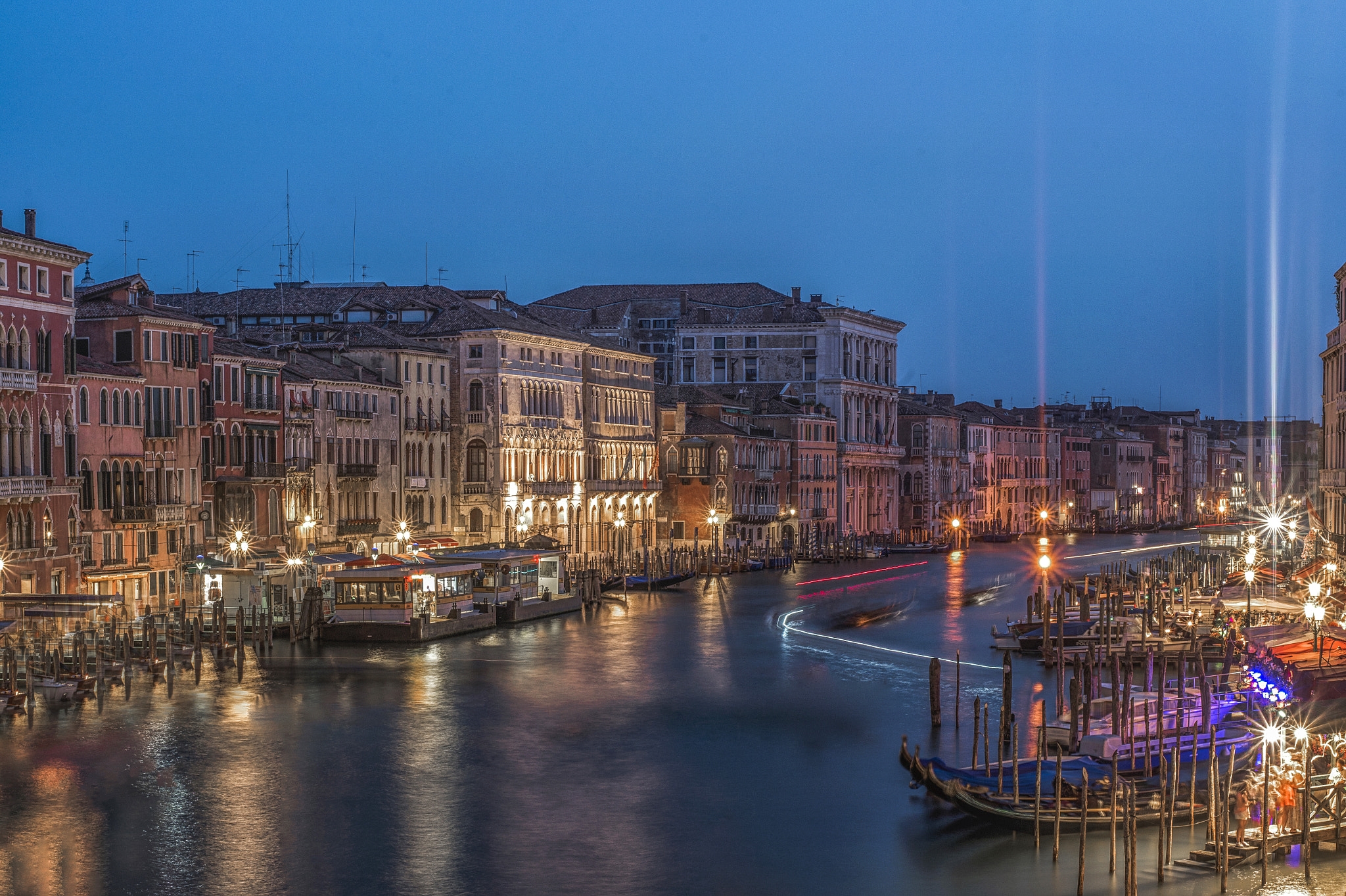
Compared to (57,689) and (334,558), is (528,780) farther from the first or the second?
(334,558)

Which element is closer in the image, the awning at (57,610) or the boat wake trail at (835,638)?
the awning at (57,610)

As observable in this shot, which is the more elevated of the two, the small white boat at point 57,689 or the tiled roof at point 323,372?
the tiled roof at point 323,372

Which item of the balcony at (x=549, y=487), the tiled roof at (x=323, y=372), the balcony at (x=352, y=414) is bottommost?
the balcony at (x=549, y=487)

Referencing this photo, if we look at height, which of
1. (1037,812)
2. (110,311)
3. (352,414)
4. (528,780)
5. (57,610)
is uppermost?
(110,311)

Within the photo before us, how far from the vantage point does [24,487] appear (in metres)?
36.6

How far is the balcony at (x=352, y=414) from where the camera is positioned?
51312mm

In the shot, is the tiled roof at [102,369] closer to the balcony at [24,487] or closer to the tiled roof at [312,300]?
the balcony at [24,487]

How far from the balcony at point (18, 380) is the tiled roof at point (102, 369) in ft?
10.1

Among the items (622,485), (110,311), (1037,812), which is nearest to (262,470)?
(110,311)

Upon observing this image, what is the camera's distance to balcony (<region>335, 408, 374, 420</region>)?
5131 centimetres

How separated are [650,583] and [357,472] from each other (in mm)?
11632

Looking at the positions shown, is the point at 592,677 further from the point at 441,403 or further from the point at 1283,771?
the point at 441,403

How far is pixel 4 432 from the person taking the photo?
36.5 m

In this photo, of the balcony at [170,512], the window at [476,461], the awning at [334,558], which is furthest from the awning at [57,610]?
the window at [476,461]
